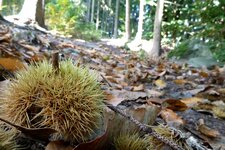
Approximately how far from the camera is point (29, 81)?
32.6 inches

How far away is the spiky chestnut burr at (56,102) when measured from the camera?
0.79 metres

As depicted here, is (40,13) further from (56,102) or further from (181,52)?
(56,102)

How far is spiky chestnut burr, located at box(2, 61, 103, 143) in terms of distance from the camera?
2.61ft

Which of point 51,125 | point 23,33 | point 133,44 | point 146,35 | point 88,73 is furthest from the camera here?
point 146,35

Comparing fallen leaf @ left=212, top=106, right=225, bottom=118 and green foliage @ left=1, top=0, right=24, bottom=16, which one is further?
green foliage @ left=1, top=0, right=24, bottom=16

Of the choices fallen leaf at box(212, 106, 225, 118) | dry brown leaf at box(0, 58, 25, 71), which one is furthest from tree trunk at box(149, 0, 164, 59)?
dry brown leaf at box(0, 58, 25, 71)

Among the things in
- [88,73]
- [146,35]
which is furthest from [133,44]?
[88,73]

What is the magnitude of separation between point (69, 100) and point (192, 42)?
8.94 meters

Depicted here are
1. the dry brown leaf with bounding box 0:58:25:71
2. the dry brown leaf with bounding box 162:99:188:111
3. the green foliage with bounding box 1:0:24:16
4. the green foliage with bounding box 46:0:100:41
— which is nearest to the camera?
the dry brown leaf with bounding box 0:58:25:71

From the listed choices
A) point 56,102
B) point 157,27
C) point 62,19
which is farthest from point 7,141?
point 62,19

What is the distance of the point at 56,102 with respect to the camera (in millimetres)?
794

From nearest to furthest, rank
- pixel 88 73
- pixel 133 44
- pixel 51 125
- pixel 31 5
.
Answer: pixel 51 125
pixel 88 73
pixel 31 5
pixel 133 44

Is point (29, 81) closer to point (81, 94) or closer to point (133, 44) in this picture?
point (81, 94)

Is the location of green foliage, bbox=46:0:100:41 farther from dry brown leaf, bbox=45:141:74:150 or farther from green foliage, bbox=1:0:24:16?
dry brown leaf, bbox=45:141:74:150
